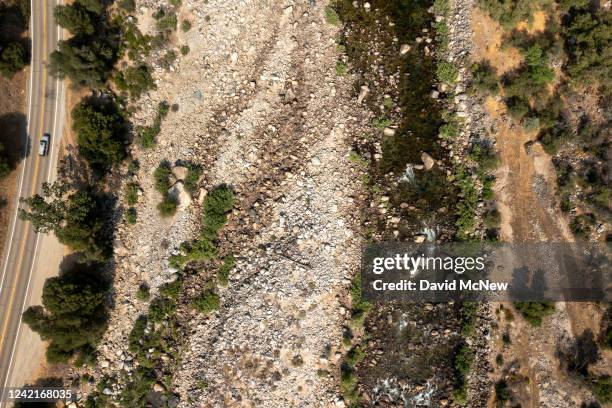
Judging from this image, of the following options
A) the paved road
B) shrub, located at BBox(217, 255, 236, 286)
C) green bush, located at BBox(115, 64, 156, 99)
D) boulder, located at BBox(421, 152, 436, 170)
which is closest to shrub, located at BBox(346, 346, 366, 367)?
shrub, located at BBox(217, 255, 236, 286)

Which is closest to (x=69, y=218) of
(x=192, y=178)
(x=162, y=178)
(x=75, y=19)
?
(x=162, y=178)

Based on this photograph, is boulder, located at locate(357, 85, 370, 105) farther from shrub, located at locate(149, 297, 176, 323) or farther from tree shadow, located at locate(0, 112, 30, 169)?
tree shadow, located at locate(0, 112, 30, 169)

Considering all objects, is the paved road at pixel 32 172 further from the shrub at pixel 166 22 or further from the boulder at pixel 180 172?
the boulder at pixel 180 172

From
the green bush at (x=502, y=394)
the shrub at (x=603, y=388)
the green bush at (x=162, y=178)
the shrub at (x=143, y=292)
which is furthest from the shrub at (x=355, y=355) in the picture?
the green bush at (x=162, y=178)

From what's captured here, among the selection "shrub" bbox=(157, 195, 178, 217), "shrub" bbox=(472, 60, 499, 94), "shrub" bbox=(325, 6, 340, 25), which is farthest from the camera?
"shrub" bbox=(325, 6, 340, 25)

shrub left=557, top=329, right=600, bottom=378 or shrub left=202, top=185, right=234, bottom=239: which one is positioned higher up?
shrub left=202, top=185, right=234, bottom=239

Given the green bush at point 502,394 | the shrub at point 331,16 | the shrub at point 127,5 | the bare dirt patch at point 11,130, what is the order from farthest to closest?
the shrub at point 331,16 < the shrub at point 127,5 < the bare dirt patch at point 11,130 < the green bush at point 502,394

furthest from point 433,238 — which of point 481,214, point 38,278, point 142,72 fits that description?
point 38,278
